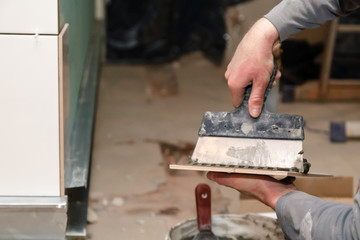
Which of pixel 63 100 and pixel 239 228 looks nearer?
pixel 63 100

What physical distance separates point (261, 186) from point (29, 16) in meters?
0.74

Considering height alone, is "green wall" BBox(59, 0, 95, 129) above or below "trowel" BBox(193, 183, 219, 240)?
above

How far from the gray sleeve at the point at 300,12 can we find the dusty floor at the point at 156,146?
855 millimetres

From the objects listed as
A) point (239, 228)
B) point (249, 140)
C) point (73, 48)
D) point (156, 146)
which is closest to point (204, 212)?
point (239, 228)

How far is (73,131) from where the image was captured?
2.10 m

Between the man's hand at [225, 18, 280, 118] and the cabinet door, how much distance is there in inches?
19.7

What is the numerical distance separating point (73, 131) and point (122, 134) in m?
0.68

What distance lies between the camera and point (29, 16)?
1.49m

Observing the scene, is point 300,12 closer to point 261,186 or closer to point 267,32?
point 267,32

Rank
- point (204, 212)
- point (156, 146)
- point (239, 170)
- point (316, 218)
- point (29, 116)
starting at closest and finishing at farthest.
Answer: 1. point (316, 218)
2. point (239, 170)
3. point (29, 116)
4. point (204, 212)
5. point (156, 146)

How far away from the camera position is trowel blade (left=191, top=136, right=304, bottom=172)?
1.33 meters

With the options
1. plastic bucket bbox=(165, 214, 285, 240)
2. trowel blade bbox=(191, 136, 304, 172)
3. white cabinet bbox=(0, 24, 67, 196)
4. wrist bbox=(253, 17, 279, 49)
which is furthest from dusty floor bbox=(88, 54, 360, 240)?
wrist bbox=(253, 17, 279, 49)

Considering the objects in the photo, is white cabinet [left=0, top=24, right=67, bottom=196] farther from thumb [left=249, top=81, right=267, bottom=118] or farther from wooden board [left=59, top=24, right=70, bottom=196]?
thumb [left=249, top=81, right=267, bottom=118]

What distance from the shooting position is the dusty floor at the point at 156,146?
204 cm
